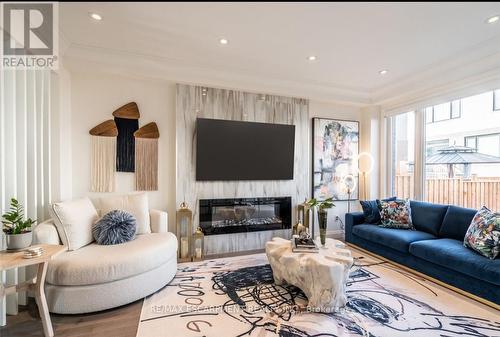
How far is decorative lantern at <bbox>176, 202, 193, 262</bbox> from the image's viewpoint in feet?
11.1

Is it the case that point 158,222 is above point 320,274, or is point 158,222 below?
above

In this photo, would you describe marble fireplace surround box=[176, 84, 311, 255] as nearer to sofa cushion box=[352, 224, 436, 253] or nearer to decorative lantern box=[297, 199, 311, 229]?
decorative lantern box=[297, 199, 311, 229]

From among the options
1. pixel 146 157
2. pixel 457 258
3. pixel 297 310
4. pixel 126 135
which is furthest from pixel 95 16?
pixel 457 258

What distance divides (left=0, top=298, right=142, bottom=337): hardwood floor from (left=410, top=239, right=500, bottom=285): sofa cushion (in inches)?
119

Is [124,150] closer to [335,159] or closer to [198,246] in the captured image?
[198,246]

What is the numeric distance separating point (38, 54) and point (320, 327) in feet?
12.0

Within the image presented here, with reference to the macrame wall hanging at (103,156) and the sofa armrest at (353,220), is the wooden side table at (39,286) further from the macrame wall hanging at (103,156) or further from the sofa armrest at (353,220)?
the sofa armrest at (353,220)

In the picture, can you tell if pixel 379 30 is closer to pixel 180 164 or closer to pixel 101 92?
pixel 180 164

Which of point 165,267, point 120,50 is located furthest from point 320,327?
point 120,50

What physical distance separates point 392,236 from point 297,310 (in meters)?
1.80

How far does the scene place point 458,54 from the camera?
2.93m

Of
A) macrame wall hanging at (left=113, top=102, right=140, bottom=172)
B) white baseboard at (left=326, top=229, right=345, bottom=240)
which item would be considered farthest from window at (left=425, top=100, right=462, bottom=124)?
macrame wall hanging at (left=113, top=102, right=140, bottom=172)

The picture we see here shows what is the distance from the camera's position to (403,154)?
4371mm

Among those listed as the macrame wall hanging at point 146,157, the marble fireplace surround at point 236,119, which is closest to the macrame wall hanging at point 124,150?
the macrame wall hanging at point 146,157
